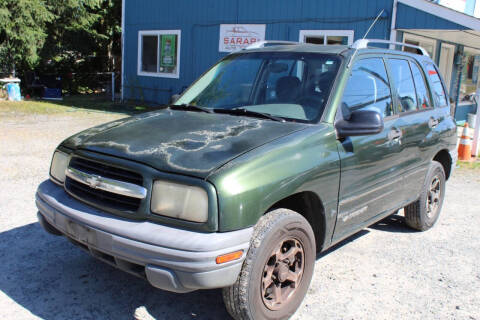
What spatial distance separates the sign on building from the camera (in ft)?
44.8

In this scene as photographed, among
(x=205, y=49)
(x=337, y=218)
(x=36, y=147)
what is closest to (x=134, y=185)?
(x=337, y=218)

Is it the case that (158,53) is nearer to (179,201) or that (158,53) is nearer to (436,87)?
(436,87)

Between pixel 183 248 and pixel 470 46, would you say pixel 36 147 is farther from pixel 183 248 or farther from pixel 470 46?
pixel 470 46

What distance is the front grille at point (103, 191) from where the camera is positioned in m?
2.83

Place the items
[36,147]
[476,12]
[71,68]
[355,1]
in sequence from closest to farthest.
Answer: [36,147]
[355,1]
[476,12]
[71,68]

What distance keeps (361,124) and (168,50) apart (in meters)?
13.4

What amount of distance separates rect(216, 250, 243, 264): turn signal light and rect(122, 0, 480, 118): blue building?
878 centimetres

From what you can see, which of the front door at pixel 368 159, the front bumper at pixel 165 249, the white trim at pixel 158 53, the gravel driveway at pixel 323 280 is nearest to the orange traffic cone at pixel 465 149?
the gravel driveway at pixel 323 280

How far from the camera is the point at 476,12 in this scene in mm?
16109

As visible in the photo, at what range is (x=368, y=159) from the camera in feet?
12.1

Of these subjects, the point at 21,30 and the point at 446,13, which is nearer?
the point at 446,13

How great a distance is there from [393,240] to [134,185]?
3.07 metres

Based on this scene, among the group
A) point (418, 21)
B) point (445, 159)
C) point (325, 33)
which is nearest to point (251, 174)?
point (445, 159)

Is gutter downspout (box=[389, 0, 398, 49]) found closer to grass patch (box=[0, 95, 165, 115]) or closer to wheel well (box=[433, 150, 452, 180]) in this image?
wheel well (box=[433, 150, 452, 180])
